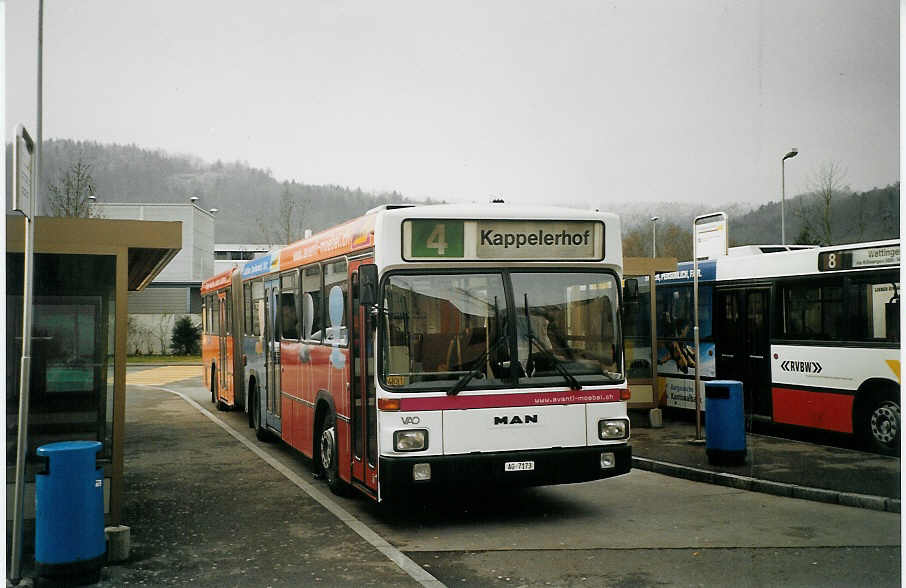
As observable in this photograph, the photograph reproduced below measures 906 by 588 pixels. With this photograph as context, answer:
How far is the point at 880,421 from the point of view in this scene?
38.0 ft

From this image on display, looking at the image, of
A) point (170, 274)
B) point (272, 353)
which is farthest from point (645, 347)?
point (170, 274)

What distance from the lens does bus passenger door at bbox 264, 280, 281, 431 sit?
12.3m

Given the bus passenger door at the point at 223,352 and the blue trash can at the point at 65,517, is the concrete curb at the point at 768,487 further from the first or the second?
the bus passenger door at the point at 223,352

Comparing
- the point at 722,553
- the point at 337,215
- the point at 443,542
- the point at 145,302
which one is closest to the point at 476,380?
the point at 443,542

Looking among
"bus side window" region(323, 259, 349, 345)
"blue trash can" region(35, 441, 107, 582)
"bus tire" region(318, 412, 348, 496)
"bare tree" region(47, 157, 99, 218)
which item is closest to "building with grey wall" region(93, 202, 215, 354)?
"bare tree" region(47, 157, 99, 218)

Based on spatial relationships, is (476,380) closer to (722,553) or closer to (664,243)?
(722,553)

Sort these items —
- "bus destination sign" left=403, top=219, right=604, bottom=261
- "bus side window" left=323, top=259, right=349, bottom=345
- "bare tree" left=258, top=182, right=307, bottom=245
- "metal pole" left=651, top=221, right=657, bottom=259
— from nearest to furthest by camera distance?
1. "bus destination sign" left=403, top=219, right=604, bottom=261
2. "bus side window" left=323, top=259, right=349, bottom=345
3. "metal pole" left=651, top=221, right=657, bottom=259
4. "bare tree" left=258, top=182, right=307, bottom=245

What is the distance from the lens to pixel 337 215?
40.5 ft

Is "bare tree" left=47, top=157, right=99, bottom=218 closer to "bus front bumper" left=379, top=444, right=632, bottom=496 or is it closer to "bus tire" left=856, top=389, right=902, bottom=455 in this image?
"bus front bumper" left=379, top=444, right=632, bottom=496

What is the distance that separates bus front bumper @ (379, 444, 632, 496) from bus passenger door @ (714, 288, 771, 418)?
6.49 meters

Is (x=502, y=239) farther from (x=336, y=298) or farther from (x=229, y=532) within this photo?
(x=229, y=532)

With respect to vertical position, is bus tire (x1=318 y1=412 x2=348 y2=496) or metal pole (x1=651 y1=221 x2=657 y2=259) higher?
metal pole (x1=651 y1=221 x2=657 y2=259)

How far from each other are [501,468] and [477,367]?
88 cm

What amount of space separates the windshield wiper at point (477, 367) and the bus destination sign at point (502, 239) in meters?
0.68
